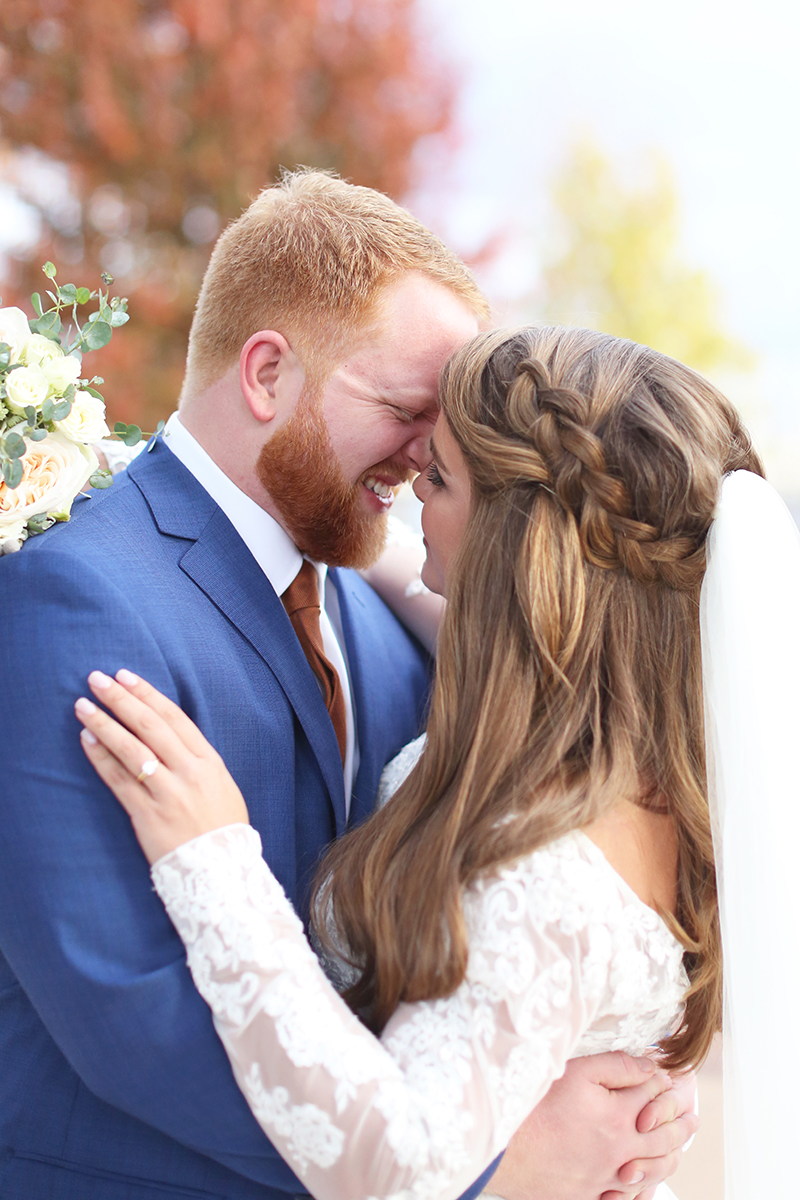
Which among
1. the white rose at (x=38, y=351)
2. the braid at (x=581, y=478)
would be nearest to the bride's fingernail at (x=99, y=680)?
the white rose at (x=38, y=351)

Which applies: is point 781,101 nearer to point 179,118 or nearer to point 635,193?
point 635,193

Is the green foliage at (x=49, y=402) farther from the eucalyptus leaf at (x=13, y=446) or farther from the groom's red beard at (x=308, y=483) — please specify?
the groom's red beard at (x=308, y=483)

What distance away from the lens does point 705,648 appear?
1.65 metres

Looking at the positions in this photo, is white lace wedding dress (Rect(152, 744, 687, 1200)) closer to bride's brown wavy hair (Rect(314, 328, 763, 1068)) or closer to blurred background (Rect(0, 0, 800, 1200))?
bride's brown wavy hair (Rect(314, 328, 763, 1068))

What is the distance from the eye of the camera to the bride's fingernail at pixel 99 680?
1.54 meters

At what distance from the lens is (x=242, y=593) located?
195cm

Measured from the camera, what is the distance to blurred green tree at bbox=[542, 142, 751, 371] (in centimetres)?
775

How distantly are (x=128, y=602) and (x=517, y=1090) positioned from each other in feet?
3.19

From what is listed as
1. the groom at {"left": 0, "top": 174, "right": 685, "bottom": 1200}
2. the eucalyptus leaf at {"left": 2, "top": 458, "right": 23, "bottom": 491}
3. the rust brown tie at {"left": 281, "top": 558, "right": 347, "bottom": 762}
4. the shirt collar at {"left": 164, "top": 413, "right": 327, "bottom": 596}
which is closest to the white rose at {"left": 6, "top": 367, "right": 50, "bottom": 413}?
the eucalyptus leaf at {"left": 2, "top": 458, "right": 23, "bottom": 491}

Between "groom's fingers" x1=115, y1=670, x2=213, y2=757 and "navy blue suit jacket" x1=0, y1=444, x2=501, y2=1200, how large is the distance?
0.23 feet

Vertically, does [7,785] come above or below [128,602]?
below

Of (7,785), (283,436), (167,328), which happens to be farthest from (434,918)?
(167,328)

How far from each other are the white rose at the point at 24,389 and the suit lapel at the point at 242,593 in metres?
0.31

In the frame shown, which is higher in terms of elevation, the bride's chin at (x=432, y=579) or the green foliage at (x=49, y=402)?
the green foliage at (x=49, y=402)
